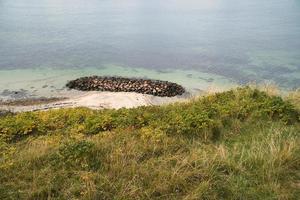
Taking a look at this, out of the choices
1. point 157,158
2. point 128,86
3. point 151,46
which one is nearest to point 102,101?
point 128,86

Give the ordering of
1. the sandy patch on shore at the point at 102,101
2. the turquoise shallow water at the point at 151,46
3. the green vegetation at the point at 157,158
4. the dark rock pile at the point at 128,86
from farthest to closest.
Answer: the turquoise shallow water at the point at 151,46, the dark rock pile at the point at 128,86, the sandy patch on shore at the point at 102,101, the green vegetation at the point at 157,158

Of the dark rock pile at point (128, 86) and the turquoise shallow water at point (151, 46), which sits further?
the turquoise shallow water at point (151, 46)

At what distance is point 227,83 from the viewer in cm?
3281

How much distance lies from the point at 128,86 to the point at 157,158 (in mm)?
22754

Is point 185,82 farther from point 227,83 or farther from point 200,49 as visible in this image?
point 200,49

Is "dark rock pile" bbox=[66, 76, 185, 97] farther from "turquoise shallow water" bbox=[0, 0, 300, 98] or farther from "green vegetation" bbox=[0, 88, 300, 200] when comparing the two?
"green vegetation" bbox=[0, 88, 300, 200]

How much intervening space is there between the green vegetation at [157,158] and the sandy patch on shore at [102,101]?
12.9 m

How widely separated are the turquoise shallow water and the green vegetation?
19.1 meters

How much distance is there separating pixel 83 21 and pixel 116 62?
26273 millimetres

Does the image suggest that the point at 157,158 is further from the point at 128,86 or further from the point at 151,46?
the point at 151,46

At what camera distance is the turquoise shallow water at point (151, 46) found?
3491 cm

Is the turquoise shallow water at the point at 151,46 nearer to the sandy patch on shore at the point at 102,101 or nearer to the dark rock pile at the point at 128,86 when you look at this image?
the dark rock pile at the point at 128,86

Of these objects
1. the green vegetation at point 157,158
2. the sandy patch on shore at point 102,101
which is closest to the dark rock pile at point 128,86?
the sandy patch on shore at point 102,101

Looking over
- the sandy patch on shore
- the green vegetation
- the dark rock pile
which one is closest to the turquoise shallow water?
the dark rock pile
